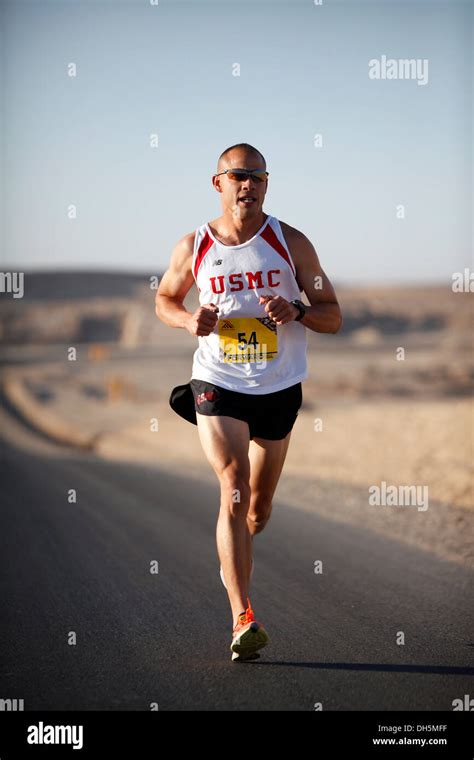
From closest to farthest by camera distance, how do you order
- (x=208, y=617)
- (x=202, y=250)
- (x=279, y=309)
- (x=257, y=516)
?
1. (x=279, y=309)
2. (x=202, y=250)
3. (x=257, y=516)
4. (x=208, y=617)

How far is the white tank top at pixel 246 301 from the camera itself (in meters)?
5.77

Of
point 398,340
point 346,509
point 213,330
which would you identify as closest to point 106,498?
point 346,509

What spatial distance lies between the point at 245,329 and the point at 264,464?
0.79m

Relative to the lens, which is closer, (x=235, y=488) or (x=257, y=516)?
(x=235, y=488)

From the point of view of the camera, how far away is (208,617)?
6465mm

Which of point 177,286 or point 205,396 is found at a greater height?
point 177,286

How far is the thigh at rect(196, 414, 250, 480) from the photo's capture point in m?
5.66

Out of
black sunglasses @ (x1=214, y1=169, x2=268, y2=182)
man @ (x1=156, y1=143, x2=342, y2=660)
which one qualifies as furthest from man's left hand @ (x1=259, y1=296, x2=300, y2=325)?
black sunglasses @ (x1=214, y1=169, x2=268, y2=182)

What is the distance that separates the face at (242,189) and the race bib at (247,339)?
Answer: 1.95ft

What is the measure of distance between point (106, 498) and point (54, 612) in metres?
5.40

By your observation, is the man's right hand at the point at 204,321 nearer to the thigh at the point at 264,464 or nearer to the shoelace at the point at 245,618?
the thigh at the point at 264,464

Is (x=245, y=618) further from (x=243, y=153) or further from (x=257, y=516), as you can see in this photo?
(x=243, y=153)

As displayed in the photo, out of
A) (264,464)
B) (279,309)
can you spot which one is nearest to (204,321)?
(279,309)
